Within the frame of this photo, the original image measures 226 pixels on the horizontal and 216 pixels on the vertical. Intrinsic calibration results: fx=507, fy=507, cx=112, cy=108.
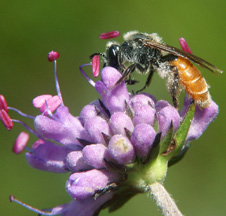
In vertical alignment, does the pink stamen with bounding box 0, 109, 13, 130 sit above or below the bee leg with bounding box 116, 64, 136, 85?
below

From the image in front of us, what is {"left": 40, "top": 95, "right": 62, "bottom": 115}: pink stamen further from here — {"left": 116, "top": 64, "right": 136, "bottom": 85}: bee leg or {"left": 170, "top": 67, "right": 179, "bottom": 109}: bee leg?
{"left": 170, "top": 67, "right": 179, "bottom": 109}: bee leg

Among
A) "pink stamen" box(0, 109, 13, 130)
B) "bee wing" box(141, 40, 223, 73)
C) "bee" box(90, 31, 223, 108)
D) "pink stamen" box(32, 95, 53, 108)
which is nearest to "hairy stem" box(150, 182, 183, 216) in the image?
"bee" box(90, 31, 223, 108)

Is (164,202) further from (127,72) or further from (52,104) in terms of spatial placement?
(52,104)

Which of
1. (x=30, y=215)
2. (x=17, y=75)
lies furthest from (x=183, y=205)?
(x=17, y=75)

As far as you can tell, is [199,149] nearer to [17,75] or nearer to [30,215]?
[30,215]

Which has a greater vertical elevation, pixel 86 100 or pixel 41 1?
pixel 41 1

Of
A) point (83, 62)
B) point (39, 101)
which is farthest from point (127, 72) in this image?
point (83, 62)
